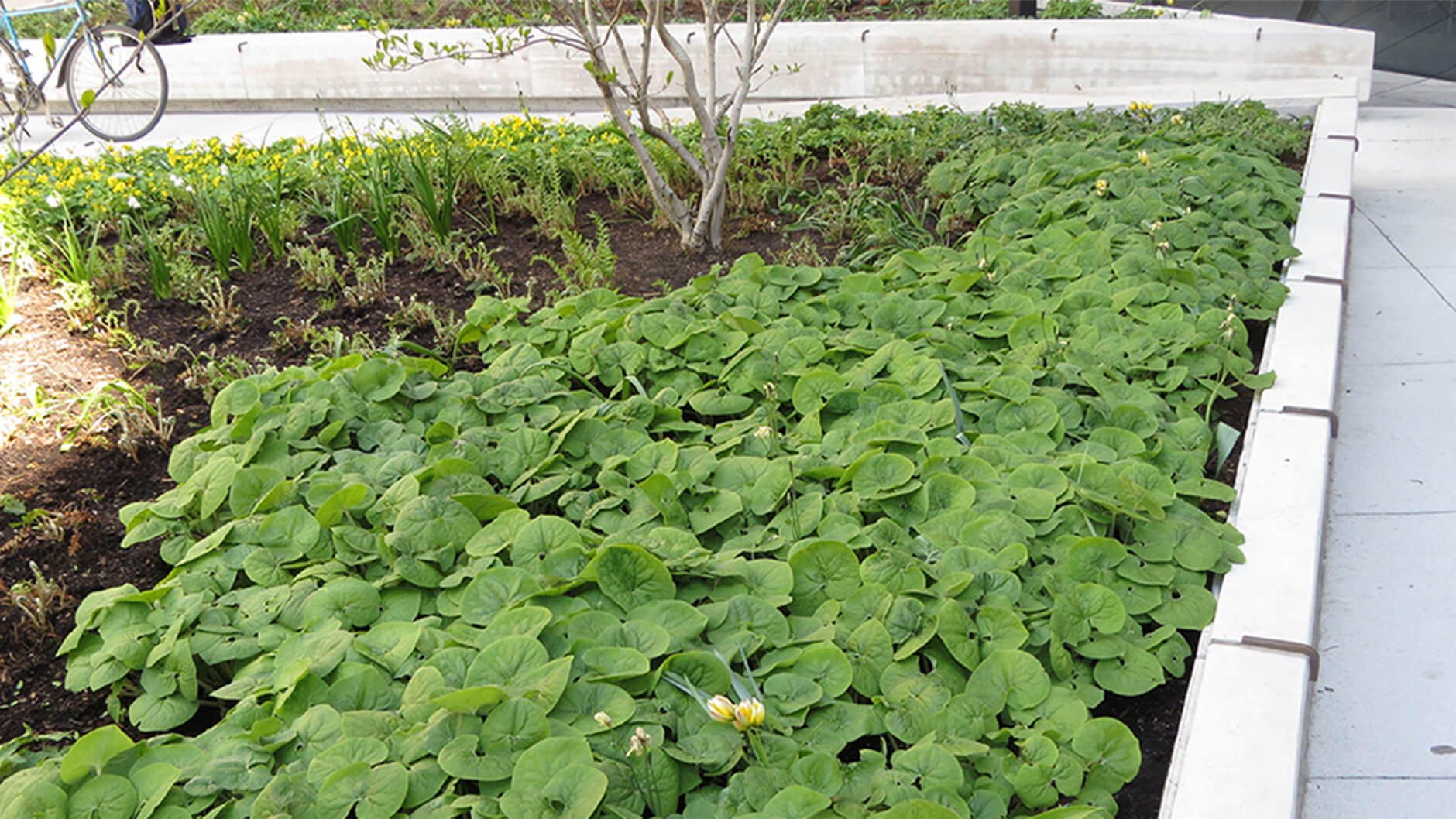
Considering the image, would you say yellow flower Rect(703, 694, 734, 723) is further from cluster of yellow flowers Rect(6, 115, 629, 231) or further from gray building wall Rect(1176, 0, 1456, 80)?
gray building wall Rect(1176, 0, 1456, 80)

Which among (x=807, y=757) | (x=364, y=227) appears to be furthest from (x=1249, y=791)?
(x=364, y=227)

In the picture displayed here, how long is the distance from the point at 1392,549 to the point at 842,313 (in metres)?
1.54

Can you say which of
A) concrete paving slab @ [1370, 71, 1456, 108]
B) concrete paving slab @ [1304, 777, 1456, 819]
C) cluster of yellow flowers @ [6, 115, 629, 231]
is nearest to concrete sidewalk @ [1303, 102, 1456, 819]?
concrete paving slab @ [1304, 777, 1456, 819]

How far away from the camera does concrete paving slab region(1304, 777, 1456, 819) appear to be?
184cm

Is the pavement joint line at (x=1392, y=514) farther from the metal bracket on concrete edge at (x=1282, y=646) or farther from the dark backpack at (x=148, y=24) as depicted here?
the dark backpack at (x=148, y=24)

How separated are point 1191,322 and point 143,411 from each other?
2.88 metres

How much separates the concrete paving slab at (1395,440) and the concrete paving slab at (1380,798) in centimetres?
93

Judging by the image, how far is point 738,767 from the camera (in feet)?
5.26

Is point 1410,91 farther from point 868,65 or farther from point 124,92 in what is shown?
point 124,92

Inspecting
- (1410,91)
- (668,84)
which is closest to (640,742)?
(668,84)

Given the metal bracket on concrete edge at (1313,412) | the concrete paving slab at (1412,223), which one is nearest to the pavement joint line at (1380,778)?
the metal bracket on concrete edge at (1313,412)

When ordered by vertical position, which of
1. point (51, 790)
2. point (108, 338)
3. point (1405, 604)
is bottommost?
point (1405, 604)

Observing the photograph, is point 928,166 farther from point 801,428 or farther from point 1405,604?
point 1405,604

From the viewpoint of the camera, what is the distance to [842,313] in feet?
10.3
